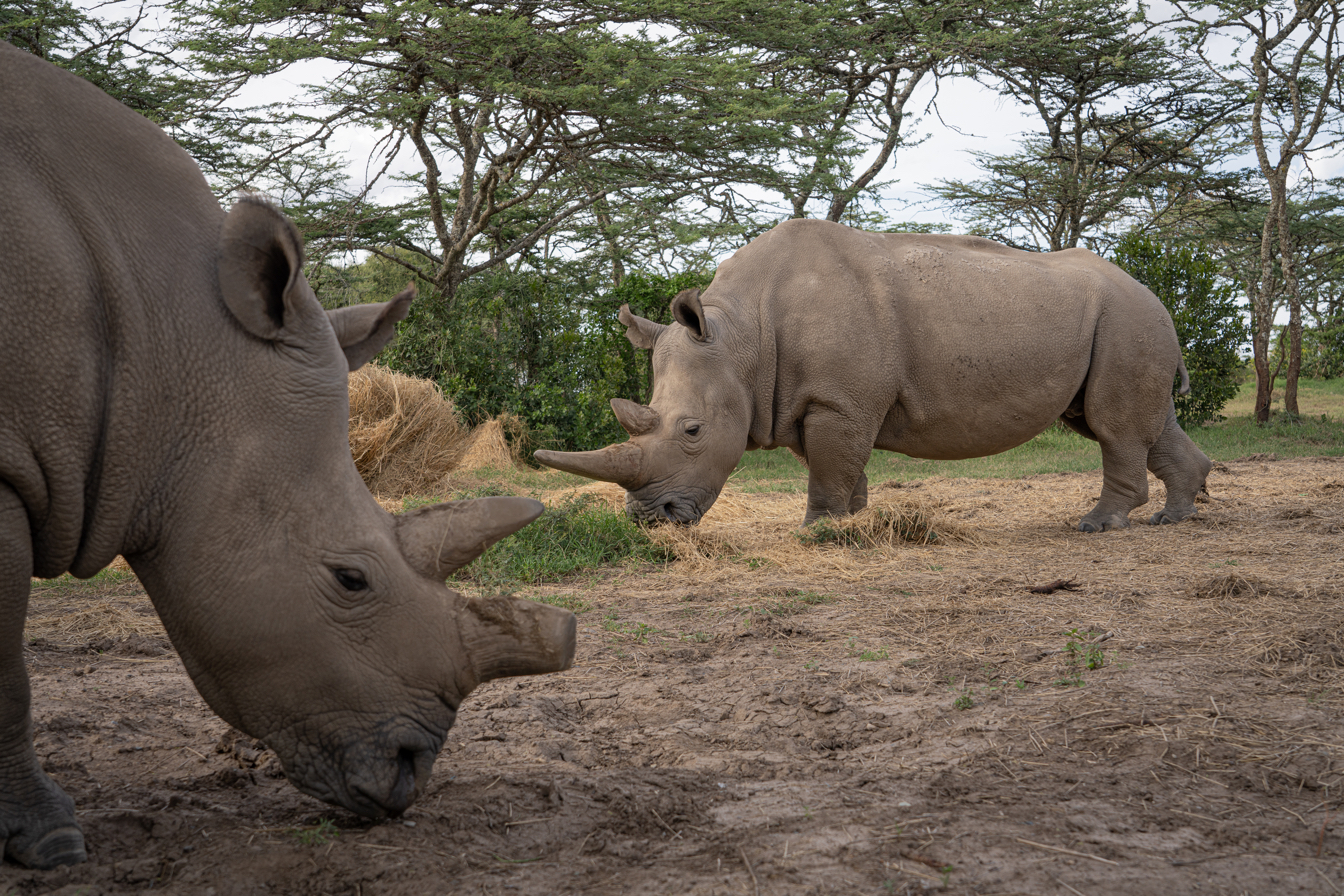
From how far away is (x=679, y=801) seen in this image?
8.52 ft

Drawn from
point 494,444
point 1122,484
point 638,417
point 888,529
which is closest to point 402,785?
point 638,417

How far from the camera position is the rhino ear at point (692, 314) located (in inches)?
251

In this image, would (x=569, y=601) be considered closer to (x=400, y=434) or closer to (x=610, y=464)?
(x=610, y=464)

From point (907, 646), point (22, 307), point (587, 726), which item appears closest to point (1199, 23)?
point (907, 646)

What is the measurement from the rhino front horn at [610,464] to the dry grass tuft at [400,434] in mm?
3252

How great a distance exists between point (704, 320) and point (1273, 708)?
3968 mm

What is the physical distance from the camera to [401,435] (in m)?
9.40

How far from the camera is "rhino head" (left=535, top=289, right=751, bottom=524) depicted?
6.32m

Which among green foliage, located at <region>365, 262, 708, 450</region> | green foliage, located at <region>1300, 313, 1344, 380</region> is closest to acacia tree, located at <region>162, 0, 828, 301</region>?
green foliage, located at <region>365, 262, 708, 450</region>

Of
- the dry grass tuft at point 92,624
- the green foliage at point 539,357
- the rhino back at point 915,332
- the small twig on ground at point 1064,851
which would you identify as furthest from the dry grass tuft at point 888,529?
the green foliage at point 539,357

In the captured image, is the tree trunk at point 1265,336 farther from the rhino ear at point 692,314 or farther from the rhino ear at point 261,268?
the rhino ear at point 261,268

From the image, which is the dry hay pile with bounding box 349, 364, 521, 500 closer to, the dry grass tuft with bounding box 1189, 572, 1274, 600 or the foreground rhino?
the foreground rhino

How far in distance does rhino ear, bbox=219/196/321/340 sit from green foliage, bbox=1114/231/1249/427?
1406cm

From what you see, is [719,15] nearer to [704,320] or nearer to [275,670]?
[704,320]
